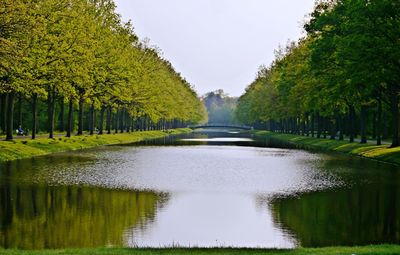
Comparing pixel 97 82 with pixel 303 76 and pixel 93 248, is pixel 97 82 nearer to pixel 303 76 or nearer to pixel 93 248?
pixel 303 76

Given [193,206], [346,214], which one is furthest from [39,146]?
[346,214]

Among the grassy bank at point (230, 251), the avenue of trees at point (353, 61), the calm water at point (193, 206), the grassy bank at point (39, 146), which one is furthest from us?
the avenue of trees at point (353, 61)

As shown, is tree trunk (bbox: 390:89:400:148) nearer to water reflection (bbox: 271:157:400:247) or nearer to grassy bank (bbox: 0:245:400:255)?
water reflection (bbox: 271:157:400:247)

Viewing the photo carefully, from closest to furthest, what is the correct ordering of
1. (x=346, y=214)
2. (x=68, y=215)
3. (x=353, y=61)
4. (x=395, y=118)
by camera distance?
1. (x=68, y=215)
2. (x=346, y=214)
3. (x=353, y=61)
4. (x=395, y=118)

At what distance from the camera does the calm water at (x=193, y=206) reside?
1848 centimetres

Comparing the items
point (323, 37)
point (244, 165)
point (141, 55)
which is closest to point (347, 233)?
point (244, 165)

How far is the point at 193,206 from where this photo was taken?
24.6 meters

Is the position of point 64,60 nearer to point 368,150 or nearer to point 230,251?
point 368,150

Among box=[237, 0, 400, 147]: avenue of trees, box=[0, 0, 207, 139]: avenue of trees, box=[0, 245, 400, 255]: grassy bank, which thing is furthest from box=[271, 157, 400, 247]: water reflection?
box=[0, 0, 207, 139]: avenue of trees

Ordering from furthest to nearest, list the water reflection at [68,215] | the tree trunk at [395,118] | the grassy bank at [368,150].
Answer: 1. the tree trunk at [395,118]
2. the grassy bank at [368,150]
3. the water reflection at [68,215]

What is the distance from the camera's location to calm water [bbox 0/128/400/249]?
18.5 metres

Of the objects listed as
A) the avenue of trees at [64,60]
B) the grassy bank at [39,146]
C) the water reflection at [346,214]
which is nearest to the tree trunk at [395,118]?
the water reflection at [346,214]

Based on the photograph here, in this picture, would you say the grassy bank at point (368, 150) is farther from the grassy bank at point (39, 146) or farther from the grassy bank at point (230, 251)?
the grassy bank at point (230, 251)

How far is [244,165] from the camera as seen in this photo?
44.5 metres
